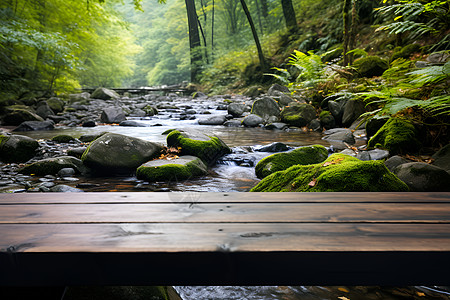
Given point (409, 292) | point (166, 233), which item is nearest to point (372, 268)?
point (166, 233)

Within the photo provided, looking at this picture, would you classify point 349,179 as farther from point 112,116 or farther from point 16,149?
point 112,116

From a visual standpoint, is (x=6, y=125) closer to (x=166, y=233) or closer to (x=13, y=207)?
(x=13, y=207)

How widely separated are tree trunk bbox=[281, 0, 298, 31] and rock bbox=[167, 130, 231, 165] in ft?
46.6

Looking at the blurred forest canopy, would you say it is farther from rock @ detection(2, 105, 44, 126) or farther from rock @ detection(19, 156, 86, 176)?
rock @ detection(19, 156, 86, 176)

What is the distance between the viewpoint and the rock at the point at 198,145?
15.6 ft

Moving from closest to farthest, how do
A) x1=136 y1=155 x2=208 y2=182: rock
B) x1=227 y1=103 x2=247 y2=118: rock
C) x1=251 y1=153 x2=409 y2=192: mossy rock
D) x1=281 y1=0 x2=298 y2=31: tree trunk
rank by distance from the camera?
x1=251 y1=153 x2=409 y2=192: mossy rock, x1=136 y1=155 x2=208 y2=182: rock, x1=227 y1=103 x2=247 y2=118: rock, x1=281 y1=0 x2=298 y2=31: tree trunk

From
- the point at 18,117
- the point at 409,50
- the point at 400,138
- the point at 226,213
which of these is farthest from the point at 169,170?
the point at 409,50

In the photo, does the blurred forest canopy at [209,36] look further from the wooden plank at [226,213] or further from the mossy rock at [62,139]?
the mossy rock at [62,139]

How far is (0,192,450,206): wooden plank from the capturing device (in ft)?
5.55

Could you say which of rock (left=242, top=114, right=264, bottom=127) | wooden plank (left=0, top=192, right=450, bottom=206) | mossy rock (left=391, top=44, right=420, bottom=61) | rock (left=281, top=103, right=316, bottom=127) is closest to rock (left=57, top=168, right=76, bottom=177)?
wooden plank (left=0, top=192, right=450, bottom=206)

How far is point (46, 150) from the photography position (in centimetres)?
534

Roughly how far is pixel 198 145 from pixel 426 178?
301 cm

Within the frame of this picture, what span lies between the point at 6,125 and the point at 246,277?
990cm

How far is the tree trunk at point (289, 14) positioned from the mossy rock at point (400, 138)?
46.3 ft
